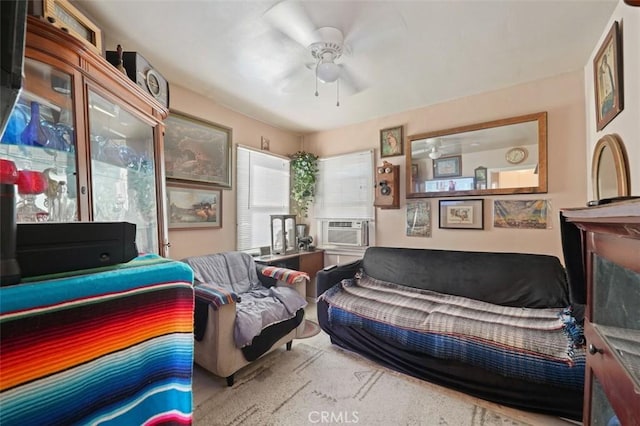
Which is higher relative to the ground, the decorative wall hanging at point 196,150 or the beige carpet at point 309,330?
the decorative wall hanging at point 196,150

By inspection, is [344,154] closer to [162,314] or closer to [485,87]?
[485,87]

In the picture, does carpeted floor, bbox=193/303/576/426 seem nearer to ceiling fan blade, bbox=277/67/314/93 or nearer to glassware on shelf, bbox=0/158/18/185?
glassware on shelf, bbox=0/158/18/185

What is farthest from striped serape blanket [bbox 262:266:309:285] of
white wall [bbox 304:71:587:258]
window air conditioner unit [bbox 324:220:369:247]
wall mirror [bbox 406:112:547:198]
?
wall mirror [bbox 406:112:547:198]

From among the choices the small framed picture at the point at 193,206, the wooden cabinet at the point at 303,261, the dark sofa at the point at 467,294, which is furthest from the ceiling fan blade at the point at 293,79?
the wooden cabinet at the point at 303,261

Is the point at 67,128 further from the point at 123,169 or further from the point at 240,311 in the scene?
the point at 240,311

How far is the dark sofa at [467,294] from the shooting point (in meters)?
1.62

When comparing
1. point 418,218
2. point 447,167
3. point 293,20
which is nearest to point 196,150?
point 293,20

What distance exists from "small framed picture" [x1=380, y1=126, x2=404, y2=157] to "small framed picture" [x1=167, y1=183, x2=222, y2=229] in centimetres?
201

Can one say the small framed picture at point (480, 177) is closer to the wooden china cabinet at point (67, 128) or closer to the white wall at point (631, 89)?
the white wall at point (631, 89)

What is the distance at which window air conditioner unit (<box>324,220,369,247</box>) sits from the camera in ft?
11.5

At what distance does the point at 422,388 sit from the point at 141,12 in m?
3.01

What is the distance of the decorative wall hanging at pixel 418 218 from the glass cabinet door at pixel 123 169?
2.54m

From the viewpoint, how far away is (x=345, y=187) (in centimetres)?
371

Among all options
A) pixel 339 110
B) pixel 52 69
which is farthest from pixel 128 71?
pixel 339 110
